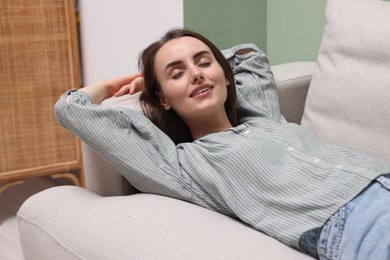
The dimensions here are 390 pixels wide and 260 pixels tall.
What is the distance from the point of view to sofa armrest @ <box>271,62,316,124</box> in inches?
68.4

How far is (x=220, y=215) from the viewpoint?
1.24 meters

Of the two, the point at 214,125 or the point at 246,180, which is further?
the point at 214,125

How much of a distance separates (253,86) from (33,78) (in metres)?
1.09

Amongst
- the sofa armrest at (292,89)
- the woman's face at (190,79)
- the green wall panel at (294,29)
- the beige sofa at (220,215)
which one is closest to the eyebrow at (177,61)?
the woman's face at (190,79)

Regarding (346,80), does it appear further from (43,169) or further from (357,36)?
(43,169)

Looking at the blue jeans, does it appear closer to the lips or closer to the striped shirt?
the striped shirt

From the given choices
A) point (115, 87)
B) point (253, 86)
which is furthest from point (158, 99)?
point (253, 86)

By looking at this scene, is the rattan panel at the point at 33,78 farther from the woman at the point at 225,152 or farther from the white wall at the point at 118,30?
the woman at the point at 225,152

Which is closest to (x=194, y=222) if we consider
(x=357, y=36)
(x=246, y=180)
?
(x=246, y=180)

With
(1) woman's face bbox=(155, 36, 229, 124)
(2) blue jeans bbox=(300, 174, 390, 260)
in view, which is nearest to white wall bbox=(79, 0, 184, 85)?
(1) woman's face bbox=(155, 36, 229, 124)

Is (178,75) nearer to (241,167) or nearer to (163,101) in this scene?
(163,101)

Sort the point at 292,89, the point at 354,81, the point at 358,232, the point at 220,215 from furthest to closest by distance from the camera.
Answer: the point at 292,89 → the point at 354,81 → the point at 220,215 → the point at 358,232

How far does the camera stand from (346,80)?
1.54 meters

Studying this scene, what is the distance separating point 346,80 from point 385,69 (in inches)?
4.5
